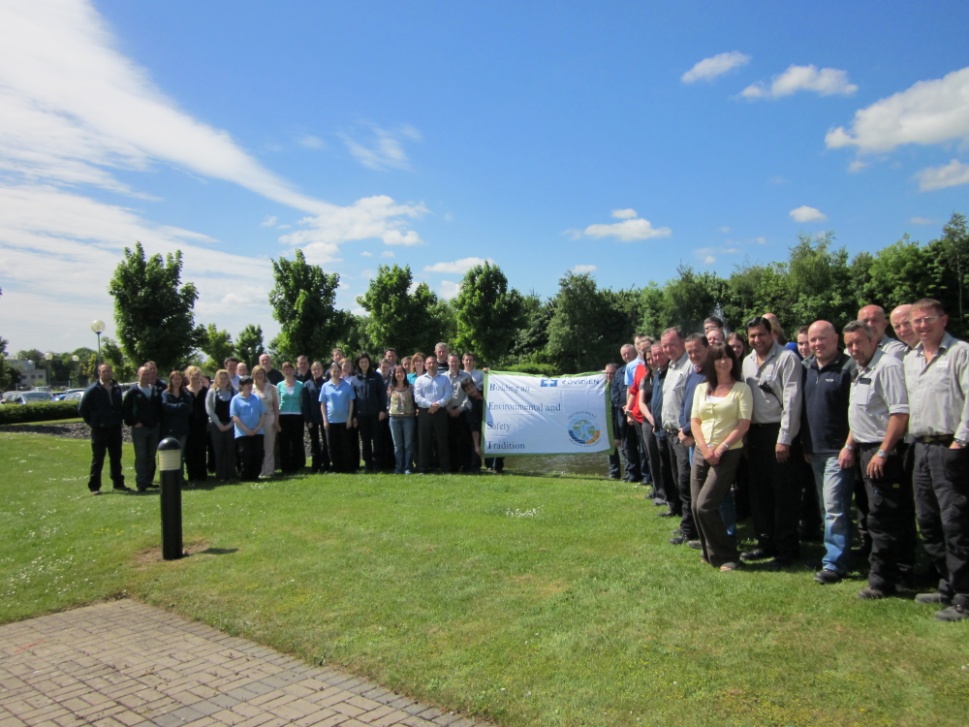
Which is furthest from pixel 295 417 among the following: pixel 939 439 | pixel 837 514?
pixel 939 439

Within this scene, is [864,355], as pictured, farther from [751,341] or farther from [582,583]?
[582,583]

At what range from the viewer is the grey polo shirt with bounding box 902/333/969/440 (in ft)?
16.3

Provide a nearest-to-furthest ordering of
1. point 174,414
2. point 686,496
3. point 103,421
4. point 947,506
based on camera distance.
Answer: point 947,506 → point 686,496 → point 103,421 → point 174,414

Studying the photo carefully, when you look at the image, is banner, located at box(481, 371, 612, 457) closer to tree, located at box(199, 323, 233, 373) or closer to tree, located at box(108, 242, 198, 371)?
tree, located at box(108, 242, 198, 371)

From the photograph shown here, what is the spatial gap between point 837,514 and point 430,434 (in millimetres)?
8463

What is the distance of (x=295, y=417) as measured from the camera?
14.0 meters

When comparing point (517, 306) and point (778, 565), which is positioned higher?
point (517, 306)

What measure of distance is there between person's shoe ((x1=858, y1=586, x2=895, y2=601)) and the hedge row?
38.2 metres

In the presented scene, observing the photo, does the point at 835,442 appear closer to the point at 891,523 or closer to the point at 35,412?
the point at 891,523

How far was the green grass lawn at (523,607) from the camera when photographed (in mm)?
4078

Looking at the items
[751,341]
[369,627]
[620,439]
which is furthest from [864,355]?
[620,439]

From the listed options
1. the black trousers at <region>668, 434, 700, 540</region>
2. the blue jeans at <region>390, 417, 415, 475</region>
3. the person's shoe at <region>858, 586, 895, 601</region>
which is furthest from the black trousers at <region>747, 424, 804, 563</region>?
the blue jeans at <region>390, 417, 415, 475</region>

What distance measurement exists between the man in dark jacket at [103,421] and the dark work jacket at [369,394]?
4227mm

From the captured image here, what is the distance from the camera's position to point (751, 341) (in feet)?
22.2
